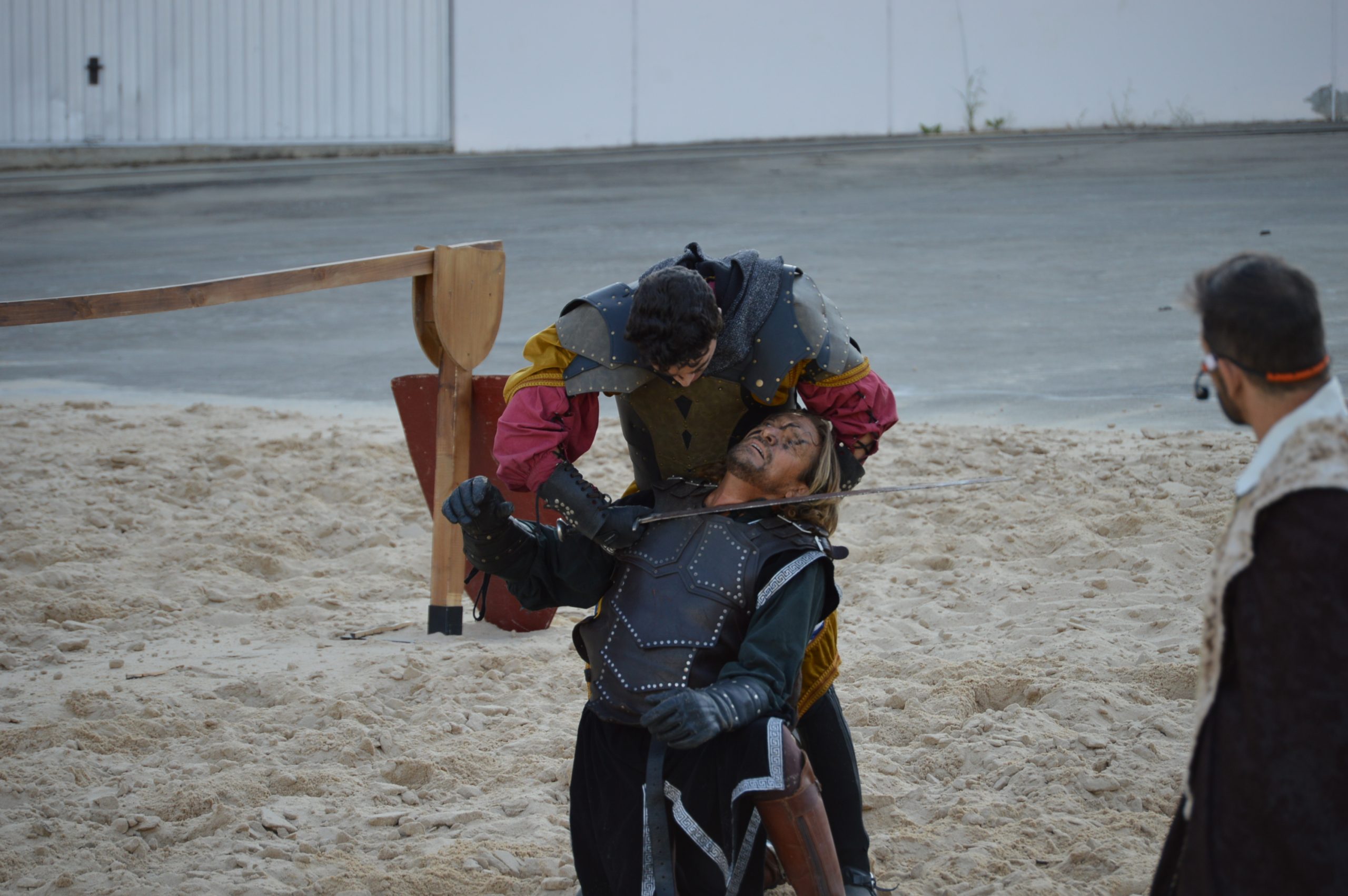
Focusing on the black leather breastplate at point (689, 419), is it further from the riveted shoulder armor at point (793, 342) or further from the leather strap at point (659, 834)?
the leather strap at point (659, 834)

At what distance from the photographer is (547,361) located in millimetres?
2641

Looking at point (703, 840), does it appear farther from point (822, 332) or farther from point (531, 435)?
point (822, 332)

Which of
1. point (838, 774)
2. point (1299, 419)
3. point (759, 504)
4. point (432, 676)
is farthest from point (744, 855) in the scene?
point (432, 676)

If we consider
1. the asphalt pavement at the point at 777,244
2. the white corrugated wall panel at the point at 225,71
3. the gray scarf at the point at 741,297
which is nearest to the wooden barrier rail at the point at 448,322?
the gray scarf at the point at 741,297

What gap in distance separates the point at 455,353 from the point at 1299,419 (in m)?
2.80

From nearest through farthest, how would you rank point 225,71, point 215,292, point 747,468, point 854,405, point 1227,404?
point 1227,404 < point 747,468 < point 854,405 < point 215,292 < point 225,71

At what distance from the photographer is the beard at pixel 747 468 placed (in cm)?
251

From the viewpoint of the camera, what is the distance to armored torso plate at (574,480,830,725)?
2.37 metres

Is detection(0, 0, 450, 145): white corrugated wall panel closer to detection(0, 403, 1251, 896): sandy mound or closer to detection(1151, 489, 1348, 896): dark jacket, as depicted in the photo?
detection(0, 403, 1251, 896): sandy mound

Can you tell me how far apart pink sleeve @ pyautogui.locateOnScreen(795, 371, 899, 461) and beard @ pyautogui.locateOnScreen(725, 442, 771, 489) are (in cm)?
30

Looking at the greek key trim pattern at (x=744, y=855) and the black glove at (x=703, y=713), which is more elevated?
the black glove at (x=703, y=713)

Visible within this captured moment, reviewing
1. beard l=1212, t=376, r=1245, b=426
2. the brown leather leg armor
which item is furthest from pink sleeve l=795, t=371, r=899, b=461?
beard l=1212, t=376, r=1245, b=426

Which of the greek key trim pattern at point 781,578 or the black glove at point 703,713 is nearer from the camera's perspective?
the black glove at point 703,713

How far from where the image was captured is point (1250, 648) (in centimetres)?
149
